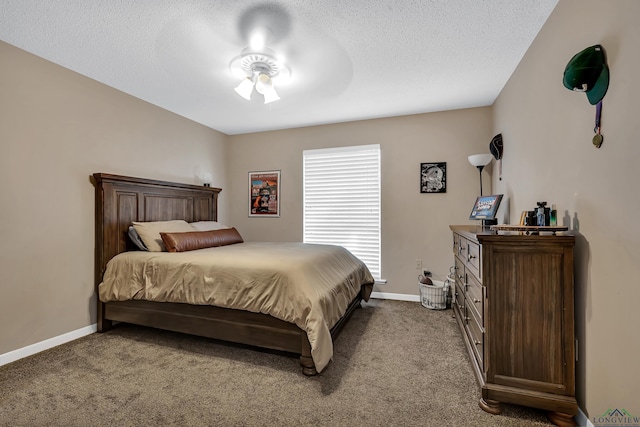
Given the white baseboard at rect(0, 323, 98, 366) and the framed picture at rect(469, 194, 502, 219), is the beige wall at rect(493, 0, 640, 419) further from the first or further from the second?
the white baseboard at rect(0, 323, 98, 366)

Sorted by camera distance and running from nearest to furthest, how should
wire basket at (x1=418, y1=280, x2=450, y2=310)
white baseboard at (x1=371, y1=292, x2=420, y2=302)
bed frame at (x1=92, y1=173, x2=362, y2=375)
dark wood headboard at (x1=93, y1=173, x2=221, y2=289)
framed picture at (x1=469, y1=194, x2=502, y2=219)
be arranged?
bed frame at (x1=92, y1=173, x2=362, y2=375)
framed picture at (x1=469, y1=194, x2=502, y2=219)
dark wood headboard at (x1=93, y1=173, x2=221, y2=289)
wire basket at (x1=418, y1=280, x2=450, y2=310)
white baseboard at (x1=371, y1=292, x2=420, y2=302)

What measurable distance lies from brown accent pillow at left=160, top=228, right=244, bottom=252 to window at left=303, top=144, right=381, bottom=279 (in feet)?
4.29

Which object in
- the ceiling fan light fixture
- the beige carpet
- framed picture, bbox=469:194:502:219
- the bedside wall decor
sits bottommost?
the beige carpet

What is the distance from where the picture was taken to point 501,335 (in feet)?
5.43

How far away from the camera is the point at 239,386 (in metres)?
1.96

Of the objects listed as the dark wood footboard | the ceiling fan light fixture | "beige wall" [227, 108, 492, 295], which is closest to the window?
"beige wall" [227, 108, 492, 295]

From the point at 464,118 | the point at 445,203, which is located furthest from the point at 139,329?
the point at 464,118

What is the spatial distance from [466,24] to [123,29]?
2.50 m

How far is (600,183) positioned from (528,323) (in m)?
0.81

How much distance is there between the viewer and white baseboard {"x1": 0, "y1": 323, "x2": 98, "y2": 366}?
226cm

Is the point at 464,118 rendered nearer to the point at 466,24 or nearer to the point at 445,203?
the point at 445,203

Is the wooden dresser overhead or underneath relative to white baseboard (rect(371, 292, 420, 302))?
overhead

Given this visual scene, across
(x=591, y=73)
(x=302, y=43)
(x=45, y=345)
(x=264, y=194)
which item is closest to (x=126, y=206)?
(x=45, y=345)

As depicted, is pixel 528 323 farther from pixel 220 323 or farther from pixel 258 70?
pixel 258 70
